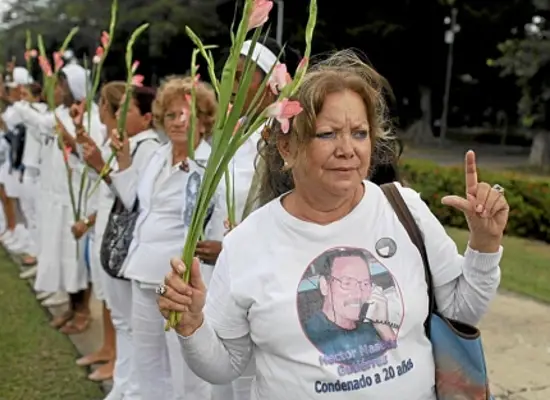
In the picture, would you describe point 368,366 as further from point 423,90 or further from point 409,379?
point 423,90

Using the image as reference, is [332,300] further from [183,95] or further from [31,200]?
[31,200]

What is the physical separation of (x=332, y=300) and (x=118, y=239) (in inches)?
89.1

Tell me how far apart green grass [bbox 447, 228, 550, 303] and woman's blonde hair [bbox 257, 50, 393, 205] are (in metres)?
4.88

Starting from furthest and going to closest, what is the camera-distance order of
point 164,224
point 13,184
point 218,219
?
point 13,184 → point 164,224 → point 218,219

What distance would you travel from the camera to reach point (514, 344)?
17.3ft

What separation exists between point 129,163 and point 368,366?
93.5 inches

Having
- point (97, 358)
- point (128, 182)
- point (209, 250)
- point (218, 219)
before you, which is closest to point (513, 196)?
point (97, 358)

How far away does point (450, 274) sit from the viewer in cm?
195

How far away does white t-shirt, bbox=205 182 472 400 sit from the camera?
5.94 ft

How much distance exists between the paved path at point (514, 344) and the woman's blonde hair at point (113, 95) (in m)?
1.62

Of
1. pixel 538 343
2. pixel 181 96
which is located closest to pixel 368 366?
pixel 181 96

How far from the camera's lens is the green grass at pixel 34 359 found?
4379mm

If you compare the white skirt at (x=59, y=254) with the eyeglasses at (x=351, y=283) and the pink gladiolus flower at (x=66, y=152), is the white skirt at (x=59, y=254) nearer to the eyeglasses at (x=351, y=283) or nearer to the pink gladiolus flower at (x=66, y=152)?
the pink gladiolus flower at (x=66, y=152)

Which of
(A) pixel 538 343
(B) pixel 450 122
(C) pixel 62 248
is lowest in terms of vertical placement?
(B) pixel 450 122
